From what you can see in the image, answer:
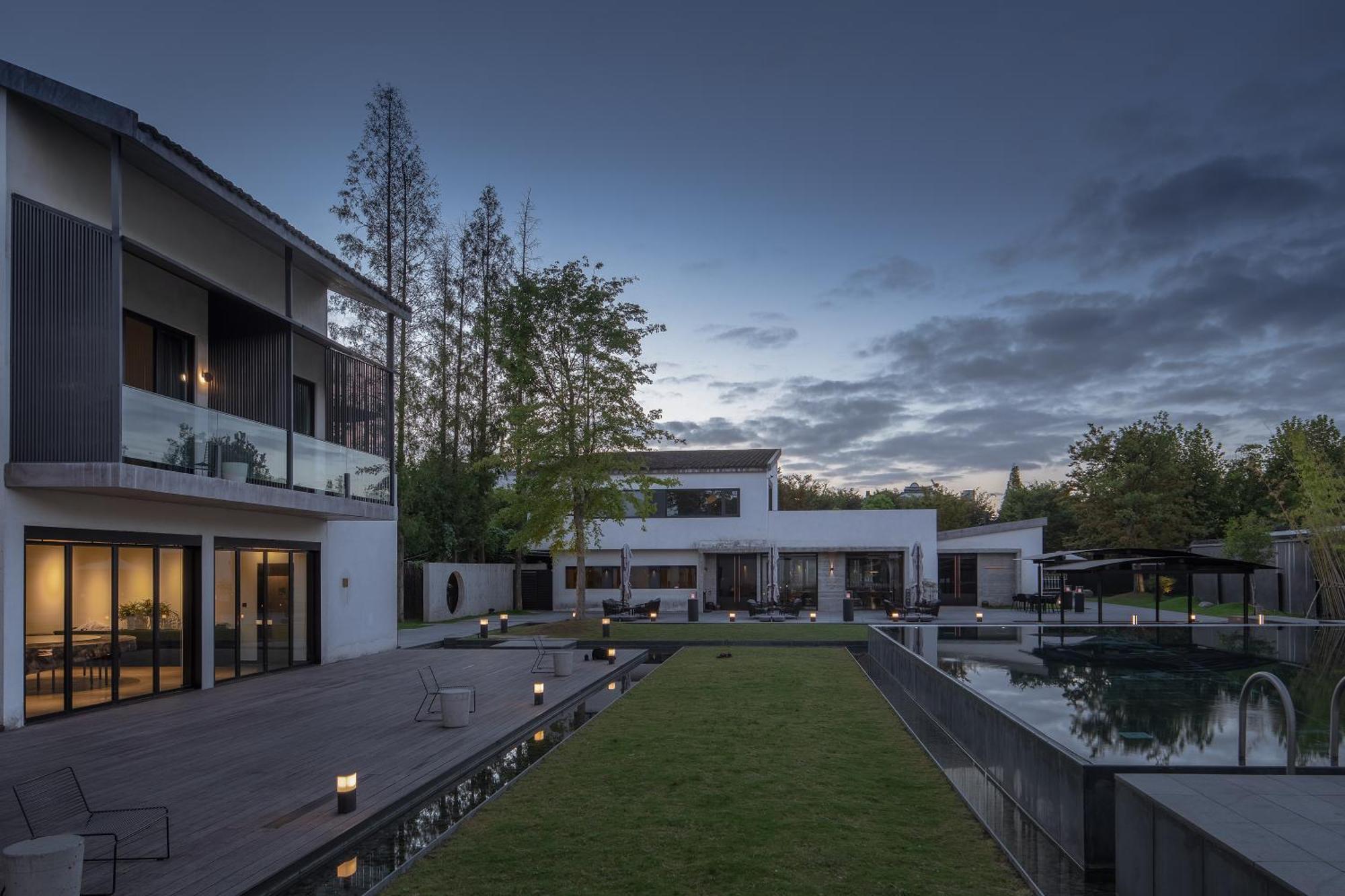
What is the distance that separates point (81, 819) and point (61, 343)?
6644mm

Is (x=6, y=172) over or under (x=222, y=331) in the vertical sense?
over

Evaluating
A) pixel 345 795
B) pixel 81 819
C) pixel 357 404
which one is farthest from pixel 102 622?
pixel 357 404

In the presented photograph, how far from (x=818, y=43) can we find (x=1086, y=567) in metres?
13.1

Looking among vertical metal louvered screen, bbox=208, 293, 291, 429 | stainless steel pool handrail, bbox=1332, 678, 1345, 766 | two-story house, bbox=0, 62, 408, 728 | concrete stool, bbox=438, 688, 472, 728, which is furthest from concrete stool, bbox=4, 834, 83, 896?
vertical metal louvered screen, bbox=208, 293, 291, 429

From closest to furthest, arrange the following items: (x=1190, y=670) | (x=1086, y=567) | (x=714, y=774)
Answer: (x=714, y=774) < (x=1190, y=670) < (x=1086, y=567)

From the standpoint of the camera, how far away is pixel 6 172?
11109 mm

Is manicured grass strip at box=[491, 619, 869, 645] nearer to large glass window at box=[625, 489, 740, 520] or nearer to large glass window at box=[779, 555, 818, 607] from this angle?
large glass window at box=[625, 489, 740, 520]

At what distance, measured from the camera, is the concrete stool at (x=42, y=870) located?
16.0 feet

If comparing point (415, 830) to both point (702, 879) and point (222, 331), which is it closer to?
point (702, 879)

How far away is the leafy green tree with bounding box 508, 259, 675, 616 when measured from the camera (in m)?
26.3

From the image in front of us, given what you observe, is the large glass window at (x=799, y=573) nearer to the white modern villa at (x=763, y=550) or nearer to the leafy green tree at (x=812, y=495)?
the white modern villa at (x=763, y=550)

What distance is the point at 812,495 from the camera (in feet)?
260

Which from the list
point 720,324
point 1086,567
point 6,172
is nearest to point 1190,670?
point 1086,567

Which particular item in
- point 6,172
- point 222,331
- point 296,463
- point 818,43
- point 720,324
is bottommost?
point 296,463
